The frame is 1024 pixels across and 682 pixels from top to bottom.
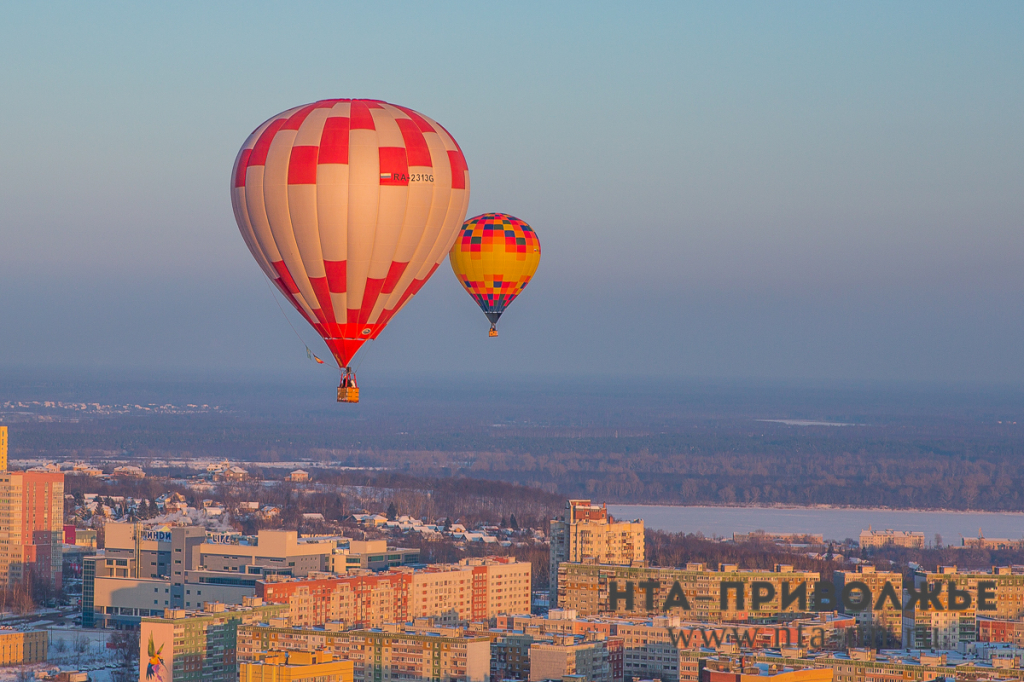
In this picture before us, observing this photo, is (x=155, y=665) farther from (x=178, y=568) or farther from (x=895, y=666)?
(x=178, y=568)

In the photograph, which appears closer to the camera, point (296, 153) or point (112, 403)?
point (296, 153)

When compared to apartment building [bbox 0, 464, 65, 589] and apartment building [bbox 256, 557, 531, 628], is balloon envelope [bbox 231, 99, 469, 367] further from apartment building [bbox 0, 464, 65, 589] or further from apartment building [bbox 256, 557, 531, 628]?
apartment building [bbox 0, 464, 65, 589]

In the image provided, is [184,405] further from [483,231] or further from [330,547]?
[483,231]

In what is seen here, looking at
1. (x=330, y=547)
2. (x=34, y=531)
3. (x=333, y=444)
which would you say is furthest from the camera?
(x=333, y=444)

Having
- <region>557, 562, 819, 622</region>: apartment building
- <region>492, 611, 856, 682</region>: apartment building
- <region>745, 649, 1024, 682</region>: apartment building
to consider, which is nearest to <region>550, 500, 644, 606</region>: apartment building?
<region>557, 562, 819, 622</region>: apartment building

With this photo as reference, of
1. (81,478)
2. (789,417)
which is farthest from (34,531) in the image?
(789,417)

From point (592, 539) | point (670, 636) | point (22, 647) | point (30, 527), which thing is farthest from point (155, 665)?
point (30, 527)

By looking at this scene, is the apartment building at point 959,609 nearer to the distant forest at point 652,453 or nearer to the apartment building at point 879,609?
the apartment building at point 879,609

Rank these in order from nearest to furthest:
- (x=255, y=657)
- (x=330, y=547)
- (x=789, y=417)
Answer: (x=255, y=657) < (x=330, y=547) < (x=789, y=417)
